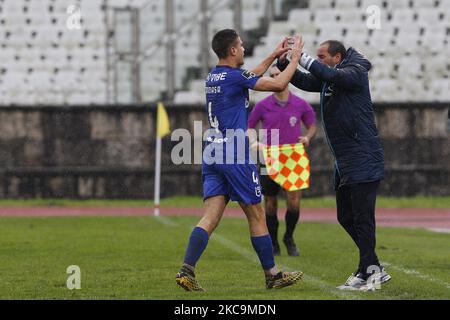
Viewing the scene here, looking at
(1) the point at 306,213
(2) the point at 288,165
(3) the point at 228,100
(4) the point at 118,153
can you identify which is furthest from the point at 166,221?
(3) the point at 228,100

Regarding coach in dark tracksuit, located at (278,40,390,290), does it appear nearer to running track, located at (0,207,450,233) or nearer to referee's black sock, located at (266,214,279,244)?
referee's black sock, located at (266,214,279,244)

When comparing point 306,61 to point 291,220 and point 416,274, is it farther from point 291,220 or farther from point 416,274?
point 291,220

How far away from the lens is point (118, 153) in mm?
26969

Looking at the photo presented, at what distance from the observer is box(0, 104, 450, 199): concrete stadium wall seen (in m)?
26.8

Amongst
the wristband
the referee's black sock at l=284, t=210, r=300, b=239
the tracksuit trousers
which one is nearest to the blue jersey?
the wristband

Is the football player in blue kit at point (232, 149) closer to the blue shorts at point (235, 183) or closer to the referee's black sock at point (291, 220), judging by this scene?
the blue shorts at point (235, 183)

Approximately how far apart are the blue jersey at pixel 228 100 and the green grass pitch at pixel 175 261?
1.32 metres

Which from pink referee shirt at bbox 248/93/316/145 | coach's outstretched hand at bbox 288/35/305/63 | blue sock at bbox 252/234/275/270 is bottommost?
blue sock at bbox 252/234/275/270

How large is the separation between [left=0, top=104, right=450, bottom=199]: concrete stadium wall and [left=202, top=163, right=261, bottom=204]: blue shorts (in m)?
16.7

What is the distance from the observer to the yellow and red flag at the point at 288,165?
583 inches

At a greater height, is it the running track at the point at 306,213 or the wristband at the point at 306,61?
the wristband at the point at 306,61

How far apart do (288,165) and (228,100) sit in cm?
510

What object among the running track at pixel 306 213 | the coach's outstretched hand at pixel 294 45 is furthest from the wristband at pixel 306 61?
the running track at pixel 306 213

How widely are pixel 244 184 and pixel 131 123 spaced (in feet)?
56.2
